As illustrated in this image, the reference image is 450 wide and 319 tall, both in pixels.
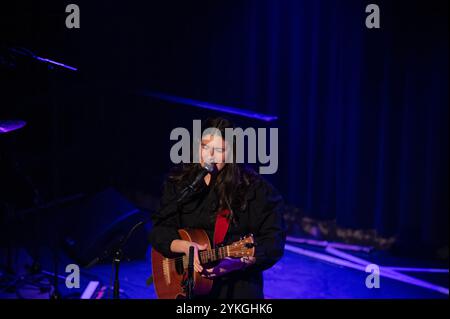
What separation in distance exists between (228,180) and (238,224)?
0.25 m

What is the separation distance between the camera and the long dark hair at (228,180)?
12.0 feet

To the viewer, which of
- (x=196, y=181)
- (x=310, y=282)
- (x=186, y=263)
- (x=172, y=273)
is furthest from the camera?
(x=310, y=282)

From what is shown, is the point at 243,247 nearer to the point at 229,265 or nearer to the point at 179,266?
the point at 229,265

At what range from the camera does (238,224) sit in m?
3.65

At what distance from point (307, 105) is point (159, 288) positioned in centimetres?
362

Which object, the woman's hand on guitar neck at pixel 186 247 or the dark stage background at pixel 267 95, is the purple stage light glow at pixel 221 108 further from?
the woman's hand on guitar neck at pixel 186 247

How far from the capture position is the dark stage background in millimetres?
6477

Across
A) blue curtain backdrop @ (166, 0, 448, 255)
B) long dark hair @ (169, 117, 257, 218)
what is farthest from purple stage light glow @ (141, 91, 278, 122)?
long dark hair @ (169, 117, 257, 218)

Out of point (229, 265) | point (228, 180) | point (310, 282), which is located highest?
point (228, 180)

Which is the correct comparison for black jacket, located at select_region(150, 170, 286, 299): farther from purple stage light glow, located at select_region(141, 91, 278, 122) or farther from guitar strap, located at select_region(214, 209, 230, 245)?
purple stage light glow, located at select_region(141, 91, 278, 122)

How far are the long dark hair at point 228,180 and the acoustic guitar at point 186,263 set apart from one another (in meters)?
0.19

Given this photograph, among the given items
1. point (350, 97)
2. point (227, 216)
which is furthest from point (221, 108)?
point (227, 216)

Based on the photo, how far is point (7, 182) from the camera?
538cm

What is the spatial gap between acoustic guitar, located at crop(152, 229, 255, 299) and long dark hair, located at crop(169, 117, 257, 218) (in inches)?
7.7
